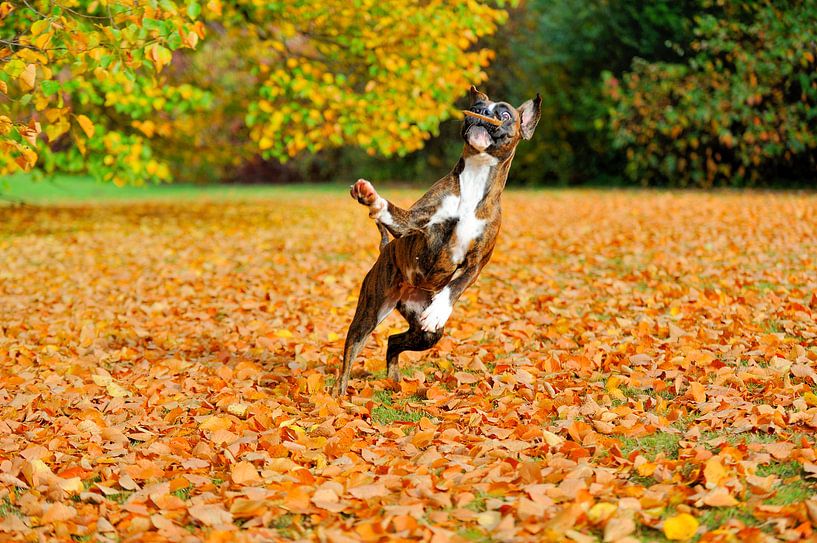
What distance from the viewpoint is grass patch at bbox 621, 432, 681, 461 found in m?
3.91

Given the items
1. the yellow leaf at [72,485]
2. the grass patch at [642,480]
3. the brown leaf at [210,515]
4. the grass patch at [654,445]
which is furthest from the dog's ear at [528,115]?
the yellow leaf at [72,485]

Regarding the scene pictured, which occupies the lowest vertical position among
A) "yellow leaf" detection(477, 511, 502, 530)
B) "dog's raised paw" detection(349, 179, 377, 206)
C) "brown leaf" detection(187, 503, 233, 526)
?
"brown leaf" detection(187, 503, 233, 526)

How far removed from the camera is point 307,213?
1872cm

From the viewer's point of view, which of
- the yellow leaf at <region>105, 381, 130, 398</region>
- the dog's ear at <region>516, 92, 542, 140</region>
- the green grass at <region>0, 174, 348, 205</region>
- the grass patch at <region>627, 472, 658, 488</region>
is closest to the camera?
the grass patch at <region>627, 472, 658, 488</region>

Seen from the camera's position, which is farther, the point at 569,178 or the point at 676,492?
the point at 569,178

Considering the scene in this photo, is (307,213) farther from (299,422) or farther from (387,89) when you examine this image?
(299,422)

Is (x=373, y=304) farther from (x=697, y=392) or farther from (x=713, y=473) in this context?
(x=713, y=473)

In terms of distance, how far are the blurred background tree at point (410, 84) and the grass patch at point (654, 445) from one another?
12.2 feet

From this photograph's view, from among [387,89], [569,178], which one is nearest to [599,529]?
[387,89]

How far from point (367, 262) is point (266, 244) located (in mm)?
2649

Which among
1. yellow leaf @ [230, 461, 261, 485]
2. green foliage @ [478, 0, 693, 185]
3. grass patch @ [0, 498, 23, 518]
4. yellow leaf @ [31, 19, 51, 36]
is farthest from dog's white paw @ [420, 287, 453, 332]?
green foliage @ [478, 0, 693, 185]

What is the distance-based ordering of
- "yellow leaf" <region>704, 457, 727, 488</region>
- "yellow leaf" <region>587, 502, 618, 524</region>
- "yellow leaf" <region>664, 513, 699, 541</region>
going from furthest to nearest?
"yellow leaf" <region>704, 457, 727, 488</region>
"yellow leaf" <region>587, 502, 618, 524</region>
"yellow leaf" <region>664, 513, 699, 541</region>

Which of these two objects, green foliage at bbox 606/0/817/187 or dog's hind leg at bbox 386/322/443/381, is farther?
green foliage at bbox 606/0/817/187

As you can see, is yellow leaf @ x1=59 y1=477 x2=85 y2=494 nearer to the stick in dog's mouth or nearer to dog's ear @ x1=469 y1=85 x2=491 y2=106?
the stick in dog's mouth
